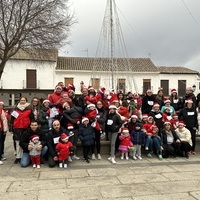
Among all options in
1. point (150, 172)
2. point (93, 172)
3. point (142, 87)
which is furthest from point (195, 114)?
point (142, 87)

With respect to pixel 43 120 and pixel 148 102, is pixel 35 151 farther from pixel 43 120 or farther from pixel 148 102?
pixel 148 102

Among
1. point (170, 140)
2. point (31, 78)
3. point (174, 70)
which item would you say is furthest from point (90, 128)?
point (174, 70)

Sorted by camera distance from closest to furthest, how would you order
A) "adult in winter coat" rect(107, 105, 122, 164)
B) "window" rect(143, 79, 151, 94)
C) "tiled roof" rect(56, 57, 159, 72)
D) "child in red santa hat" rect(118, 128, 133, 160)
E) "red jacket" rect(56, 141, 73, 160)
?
"red jacket" rect(56, 141, 73, 160)
"adult in winter coat" rect(107, 105, 122, 164)
"child in red santa hat" rect(118, 128, 133, 160)
"tiled roof" rect(56, 57, 159, 72)
"window" rect(143, 79, 151, 94)

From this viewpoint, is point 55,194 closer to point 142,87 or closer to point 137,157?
point 137,157

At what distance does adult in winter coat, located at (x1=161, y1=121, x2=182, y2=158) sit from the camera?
295 inches

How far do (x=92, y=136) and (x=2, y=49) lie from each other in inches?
501

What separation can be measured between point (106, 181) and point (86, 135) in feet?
6.06

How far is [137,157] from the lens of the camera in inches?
290

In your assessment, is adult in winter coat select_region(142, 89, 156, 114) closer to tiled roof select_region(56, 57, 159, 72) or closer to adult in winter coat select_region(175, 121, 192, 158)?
adult in winter coat select_region(175, 121, 192, 158)

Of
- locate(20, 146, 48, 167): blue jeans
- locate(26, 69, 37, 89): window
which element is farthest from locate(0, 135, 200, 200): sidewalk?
locate(26, 69, 37, 89): window

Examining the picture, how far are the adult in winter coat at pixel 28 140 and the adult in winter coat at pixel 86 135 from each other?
95 cm

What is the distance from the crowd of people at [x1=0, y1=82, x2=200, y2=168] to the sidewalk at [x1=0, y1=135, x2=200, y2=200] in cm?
40

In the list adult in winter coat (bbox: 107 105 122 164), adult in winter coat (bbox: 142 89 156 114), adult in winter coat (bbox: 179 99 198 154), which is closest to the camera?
adult in winter coat (bbox: 107 105 122 164)

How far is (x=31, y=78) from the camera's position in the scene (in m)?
31.5
